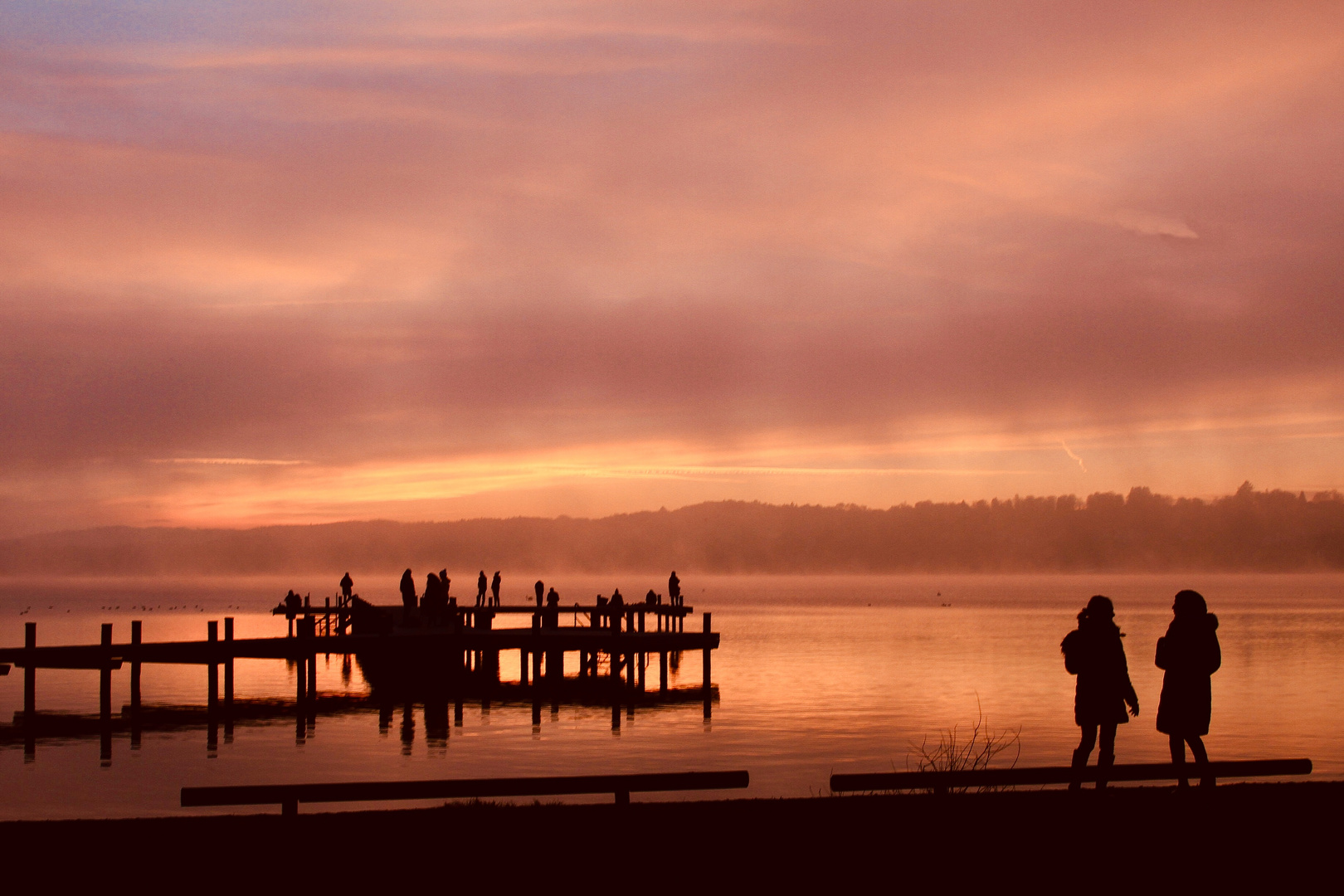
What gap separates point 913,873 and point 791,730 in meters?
29.2

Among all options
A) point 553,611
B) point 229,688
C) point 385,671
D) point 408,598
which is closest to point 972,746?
point 385,671

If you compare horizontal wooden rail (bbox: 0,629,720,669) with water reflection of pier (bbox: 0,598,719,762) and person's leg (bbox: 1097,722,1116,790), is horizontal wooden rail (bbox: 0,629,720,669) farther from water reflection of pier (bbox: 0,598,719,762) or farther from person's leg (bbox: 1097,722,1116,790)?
person's leg (bbox: 1097,722,1116,790)

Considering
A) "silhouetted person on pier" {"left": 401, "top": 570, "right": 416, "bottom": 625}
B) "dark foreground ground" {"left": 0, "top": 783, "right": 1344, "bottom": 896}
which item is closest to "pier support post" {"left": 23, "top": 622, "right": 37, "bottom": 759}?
"silhouetted person on pier" {"left": 401, "top": 570, "right": 416, "bottom": 625}

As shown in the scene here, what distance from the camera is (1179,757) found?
14047 mm

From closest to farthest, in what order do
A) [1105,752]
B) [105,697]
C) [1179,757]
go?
[1179,757]
[1105,752]
[105,697]

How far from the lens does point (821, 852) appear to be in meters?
11.5

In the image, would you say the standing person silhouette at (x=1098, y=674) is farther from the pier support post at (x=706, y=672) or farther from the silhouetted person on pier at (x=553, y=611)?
the silhouetted person on pier at (x=553, y=611)

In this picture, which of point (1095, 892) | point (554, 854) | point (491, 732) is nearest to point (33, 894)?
point (554, 854)

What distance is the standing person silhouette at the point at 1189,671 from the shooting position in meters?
13.5

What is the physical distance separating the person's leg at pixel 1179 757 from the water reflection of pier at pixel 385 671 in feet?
76.7

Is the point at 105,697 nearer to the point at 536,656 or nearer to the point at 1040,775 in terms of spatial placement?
the point at 536,656

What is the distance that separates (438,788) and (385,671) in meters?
29.2

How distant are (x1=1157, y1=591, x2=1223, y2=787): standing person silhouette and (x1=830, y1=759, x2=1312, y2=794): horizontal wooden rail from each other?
32 centimetres

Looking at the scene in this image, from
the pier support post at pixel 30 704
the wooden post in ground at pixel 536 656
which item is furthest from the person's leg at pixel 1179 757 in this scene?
the wooden post in ground at pixel 536 656
